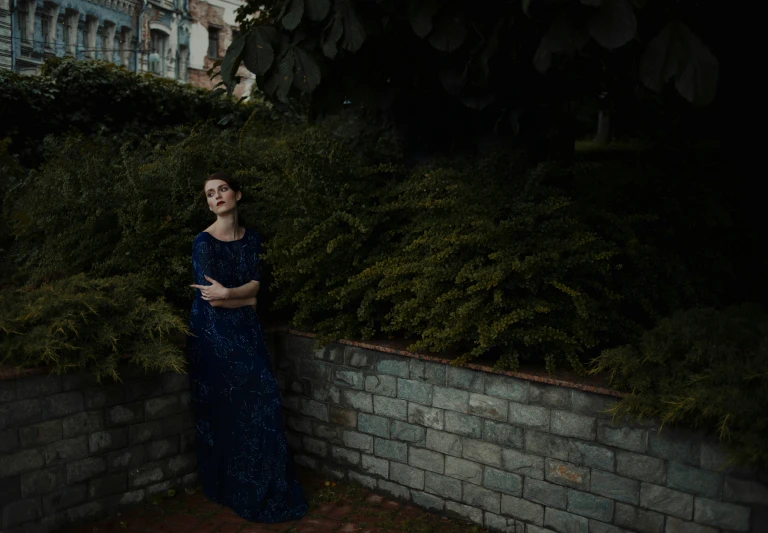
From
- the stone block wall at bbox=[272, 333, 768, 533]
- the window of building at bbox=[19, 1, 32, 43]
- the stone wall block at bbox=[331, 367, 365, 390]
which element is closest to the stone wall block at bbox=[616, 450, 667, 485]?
the stone block wall at bbox=[272, 333, 768, 533]

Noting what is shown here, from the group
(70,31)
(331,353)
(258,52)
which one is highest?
(70,31)

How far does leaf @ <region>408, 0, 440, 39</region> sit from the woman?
1.58 metres

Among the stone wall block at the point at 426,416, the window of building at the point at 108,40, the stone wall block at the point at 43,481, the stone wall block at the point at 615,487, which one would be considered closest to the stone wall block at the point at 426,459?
the stone wall block at the point at 426,416

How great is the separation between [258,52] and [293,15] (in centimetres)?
29

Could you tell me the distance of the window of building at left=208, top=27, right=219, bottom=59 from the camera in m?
10.8

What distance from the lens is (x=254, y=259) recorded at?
474cm

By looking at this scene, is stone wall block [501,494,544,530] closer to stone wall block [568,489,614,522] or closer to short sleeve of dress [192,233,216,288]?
stone wall block [568,489,614,522]

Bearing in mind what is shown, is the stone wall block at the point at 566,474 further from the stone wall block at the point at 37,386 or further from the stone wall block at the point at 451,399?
the stone wall block at the point at 37,386

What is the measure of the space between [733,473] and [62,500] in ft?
12.2

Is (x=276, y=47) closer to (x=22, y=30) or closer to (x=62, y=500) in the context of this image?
(x=62, y=500)

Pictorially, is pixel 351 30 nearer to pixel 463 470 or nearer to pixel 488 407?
pixel 488 407

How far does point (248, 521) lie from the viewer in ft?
15.5

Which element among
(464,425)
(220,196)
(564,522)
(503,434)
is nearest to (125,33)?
(220,196)

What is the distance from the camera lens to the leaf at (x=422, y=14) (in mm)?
3799
